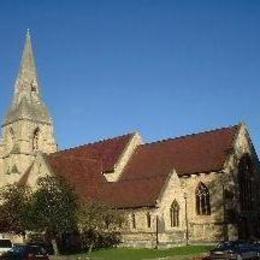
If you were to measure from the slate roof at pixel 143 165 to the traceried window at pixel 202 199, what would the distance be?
1766 millimetres

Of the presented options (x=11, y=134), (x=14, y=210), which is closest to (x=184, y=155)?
(x=14, y=210)

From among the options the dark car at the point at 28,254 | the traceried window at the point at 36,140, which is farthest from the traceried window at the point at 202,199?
the traceried window at the point at 36,140

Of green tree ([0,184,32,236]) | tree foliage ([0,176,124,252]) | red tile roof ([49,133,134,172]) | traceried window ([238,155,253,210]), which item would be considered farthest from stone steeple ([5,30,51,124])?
traceried window ([238,155,253,210])

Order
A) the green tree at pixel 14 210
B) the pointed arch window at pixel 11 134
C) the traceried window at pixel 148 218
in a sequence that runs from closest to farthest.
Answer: the green tree at pixel 14 210, the traceried window at pixel 148 218, the pointed arch window at pixel 11 134

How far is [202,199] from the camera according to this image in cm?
5134

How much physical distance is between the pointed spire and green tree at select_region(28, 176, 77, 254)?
33386 mm

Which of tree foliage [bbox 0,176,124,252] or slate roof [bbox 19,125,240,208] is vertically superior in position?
slate roof [bbox 19,125,240,208]

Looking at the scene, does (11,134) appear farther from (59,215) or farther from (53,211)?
(59,215)

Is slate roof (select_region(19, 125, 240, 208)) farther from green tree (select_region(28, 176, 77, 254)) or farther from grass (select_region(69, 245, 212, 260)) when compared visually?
green tree (select_region(28, 176, 77, 254))

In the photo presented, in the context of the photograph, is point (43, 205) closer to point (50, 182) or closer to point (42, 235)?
point (50, 182)

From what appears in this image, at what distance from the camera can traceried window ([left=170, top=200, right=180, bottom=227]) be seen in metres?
48.5

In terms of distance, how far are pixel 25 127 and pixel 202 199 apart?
28.9 meters

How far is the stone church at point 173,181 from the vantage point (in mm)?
47469

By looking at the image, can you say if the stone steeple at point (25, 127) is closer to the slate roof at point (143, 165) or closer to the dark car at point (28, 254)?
the slate roof at point (143, 165)
